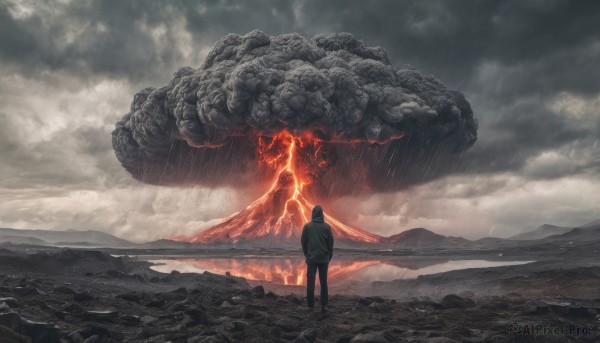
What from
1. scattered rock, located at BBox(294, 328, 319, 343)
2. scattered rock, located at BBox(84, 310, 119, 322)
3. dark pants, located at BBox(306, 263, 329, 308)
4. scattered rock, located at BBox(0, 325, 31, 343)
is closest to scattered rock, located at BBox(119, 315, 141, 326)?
scattered rock, located at BBox(84, 310, 119, 322)

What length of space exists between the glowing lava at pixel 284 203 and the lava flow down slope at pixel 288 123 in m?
0.18

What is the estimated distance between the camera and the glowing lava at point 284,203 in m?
69.1

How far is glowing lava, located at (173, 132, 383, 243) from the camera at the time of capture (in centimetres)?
6912

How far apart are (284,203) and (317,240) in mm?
62572

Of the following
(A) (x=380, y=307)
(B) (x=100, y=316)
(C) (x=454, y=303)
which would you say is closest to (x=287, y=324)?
(A) (x=380, y=307)

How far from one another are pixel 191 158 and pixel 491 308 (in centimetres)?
6514

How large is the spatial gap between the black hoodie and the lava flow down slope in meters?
44.2

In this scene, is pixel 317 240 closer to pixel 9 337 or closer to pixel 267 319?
pixel 267 319

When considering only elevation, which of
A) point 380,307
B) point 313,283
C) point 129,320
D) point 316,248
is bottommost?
point 380,307

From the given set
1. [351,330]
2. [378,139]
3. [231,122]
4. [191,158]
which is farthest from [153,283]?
[191,158]

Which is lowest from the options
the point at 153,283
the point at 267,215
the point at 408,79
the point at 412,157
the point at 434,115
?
the point at 153,283

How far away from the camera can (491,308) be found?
420 inches

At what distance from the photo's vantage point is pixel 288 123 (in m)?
56.4

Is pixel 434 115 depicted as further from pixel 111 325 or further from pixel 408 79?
pixel 111 325
